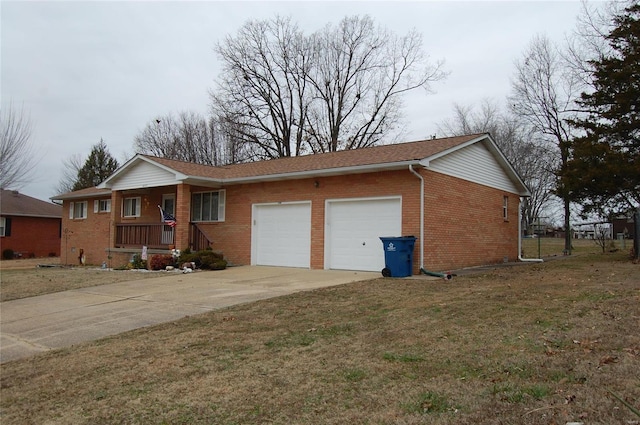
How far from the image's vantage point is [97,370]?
19.2ft

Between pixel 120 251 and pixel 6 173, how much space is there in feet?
43.2

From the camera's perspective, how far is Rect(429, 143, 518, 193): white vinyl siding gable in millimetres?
14297

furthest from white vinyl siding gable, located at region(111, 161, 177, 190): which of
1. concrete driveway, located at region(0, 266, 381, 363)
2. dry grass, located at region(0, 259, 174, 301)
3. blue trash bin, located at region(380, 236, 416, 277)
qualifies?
blue trash bin, located at region(380, 236, 416, 277)

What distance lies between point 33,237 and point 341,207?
1165 inches

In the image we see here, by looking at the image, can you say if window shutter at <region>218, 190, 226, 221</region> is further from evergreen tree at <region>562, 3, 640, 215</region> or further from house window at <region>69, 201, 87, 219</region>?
evergreen tree at <region>562, 3, 640, 215</region>

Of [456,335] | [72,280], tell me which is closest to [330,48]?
[72,280]

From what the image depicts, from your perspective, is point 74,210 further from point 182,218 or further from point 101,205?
point 182,218

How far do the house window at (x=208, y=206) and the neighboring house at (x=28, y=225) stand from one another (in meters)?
20.8

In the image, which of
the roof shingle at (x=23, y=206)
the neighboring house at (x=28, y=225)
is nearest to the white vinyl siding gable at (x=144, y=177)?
the roof shingle at (x=23, y=206)

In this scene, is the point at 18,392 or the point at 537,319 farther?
the point at 537,319

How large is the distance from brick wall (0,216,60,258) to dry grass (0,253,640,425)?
31901mm

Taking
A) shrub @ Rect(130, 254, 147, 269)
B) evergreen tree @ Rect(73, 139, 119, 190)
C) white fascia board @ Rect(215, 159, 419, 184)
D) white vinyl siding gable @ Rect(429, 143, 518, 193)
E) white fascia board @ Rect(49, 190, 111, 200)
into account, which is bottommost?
shrub @ Rect(130, 254, 147, 269)

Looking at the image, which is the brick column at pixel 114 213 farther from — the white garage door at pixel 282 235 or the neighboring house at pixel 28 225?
the neighboring house at pixel 28 225

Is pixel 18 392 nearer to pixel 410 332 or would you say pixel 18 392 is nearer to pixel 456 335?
pixel 410 332
